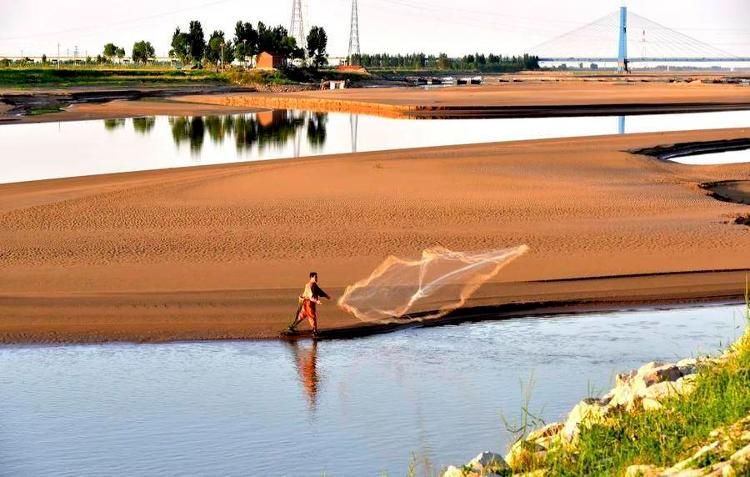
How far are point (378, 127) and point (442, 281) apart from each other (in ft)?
189

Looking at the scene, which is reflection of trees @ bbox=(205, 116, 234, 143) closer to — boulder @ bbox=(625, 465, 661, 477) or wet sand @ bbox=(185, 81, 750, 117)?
wet sand @ bbox=(185, 81, 750, 117)

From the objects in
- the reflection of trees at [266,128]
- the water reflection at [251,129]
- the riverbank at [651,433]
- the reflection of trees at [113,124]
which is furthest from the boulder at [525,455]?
the reflection of trees at [113,124]

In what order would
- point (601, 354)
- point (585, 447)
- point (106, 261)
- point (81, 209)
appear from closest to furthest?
1. point (585, 447)
2. point (601, 354)
3. point (106, 261)
4. point (81, 209)

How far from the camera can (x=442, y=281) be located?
22391 millimetres

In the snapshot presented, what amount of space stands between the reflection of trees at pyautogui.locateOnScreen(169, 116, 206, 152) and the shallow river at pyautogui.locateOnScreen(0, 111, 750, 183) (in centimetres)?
5

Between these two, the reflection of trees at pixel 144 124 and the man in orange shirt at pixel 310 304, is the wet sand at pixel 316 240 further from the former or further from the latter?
the reflection of trees at pixel 144 124

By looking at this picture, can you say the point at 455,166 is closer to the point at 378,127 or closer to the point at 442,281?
the point at 442,281

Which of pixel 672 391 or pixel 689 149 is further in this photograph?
pixel 689 149

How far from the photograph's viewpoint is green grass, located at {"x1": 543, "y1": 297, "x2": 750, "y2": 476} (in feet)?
34.9

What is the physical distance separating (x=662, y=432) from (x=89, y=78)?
145351 mm

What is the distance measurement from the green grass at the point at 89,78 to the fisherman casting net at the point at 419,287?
4451 inches

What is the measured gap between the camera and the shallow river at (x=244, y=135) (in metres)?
53.4

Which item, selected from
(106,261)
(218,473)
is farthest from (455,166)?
(218,473)

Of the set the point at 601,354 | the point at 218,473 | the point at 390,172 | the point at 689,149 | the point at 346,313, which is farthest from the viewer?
the point at 689,149
